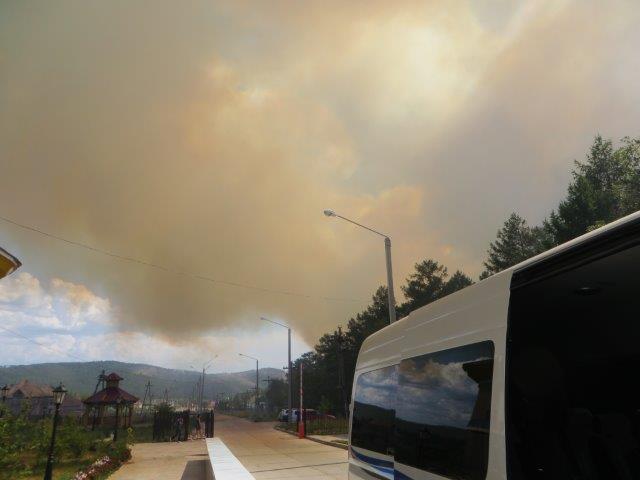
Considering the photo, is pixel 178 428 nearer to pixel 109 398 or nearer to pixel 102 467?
pixel 109 398

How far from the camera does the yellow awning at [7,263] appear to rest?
8625 millimetres

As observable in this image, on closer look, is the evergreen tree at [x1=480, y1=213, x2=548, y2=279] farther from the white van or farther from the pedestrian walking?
the white van

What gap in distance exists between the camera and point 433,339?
4156 millimetres

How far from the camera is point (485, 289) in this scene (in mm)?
3410

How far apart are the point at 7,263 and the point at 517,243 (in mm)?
67452

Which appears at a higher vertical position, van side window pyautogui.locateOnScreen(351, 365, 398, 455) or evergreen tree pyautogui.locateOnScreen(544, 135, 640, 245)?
evergreen tree pyautogui.locateOnScreen(544, 135, 640, 245)

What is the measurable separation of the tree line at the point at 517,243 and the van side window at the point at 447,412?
41.7m

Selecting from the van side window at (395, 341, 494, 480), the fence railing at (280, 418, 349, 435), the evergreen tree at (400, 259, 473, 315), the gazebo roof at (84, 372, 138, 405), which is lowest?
the fence railing at (280, 418, 349, 435)

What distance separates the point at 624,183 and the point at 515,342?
59.5m

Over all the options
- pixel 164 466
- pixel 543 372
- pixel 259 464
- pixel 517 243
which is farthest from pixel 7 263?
pixel 517 243

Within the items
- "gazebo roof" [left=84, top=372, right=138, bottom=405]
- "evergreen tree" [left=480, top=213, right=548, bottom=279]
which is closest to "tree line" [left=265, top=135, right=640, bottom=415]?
"evergreen tree" [left=480, top=213, right=548, bottom=279]

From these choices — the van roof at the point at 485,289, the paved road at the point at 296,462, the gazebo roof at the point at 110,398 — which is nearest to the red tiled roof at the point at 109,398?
the gazebo roof at the point at 110,398

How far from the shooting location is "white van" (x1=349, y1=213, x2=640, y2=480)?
2205 mm

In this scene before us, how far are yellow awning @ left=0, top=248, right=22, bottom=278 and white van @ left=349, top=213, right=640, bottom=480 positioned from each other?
25.4 feet
